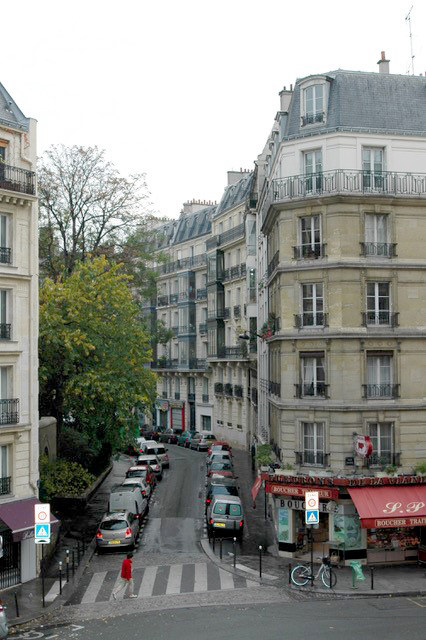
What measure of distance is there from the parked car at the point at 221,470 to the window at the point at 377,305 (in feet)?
52.9

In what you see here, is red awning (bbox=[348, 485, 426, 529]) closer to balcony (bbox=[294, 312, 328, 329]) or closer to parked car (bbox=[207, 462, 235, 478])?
balcony (bbox=[294, 312, 328, 329])

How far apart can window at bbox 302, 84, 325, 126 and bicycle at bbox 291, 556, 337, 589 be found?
52.5 ft

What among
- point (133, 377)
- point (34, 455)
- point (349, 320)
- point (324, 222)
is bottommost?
point (34, 455)

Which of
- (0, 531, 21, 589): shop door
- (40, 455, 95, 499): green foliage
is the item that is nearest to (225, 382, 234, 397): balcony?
(40, 455, 95, 499): green foliage

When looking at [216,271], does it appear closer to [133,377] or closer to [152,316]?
[152,316]

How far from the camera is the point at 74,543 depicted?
30.0 meters

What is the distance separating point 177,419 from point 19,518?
49396 mm

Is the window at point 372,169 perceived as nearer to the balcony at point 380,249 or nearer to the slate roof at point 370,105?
the slate roof at point 370,105

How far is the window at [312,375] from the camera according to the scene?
27.5m

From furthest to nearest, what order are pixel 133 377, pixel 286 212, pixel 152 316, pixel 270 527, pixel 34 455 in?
pixel 152 316
pixel 133 377
pixel 270 527
pixel 286 212
pixel 34 455

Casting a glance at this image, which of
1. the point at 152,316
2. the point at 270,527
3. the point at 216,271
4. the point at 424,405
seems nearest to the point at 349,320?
the point at 424,405

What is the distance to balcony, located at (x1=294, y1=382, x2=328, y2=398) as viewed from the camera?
89.8 feet

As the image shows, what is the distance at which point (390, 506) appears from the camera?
2584cm

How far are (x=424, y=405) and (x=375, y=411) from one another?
192 centimetres
